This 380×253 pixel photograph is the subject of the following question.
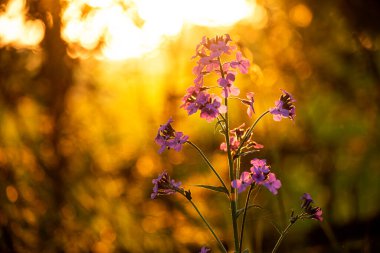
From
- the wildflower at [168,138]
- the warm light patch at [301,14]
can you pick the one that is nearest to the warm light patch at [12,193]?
the wildflower at [168,138]

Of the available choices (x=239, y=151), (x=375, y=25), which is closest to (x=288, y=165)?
(x=375, y=25)

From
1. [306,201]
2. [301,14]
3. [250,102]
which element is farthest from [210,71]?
[301,14]

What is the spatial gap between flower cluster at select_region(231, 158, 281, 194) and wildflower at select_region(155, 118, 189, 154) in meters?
0.26

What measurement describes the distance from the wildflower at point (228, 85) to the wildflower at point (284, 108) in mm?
166

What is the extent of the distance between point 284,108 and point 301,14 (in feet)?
18.5

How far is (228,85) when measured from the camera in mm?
1734

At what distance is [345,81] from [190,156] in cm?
260

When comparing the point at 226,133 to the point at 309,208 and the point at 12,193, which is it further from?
the point at 12,193

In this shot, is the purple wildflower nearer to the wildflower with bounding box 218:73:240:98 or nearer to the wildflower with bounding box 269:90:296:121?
the wildflower with bounding box 218:73:240:98

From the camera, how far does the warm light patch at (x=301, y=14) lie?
6.84 m

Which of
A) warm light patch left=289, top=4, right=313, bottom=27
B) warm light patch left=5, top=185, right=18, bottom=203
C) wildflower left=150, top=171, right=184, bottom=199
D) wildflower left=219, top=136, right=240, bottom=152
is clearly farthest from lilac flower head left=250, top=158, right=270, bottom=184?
warm light patch left=289, top=4, right=313, bottom=27

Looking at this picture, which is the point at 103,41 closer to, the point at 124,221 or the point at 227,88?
the point at 124,221

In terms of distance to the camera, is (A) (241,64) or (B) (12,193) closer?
(A) (241,64)

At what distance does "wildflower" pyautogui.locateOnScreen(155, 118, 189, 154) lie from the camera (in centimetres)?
173
